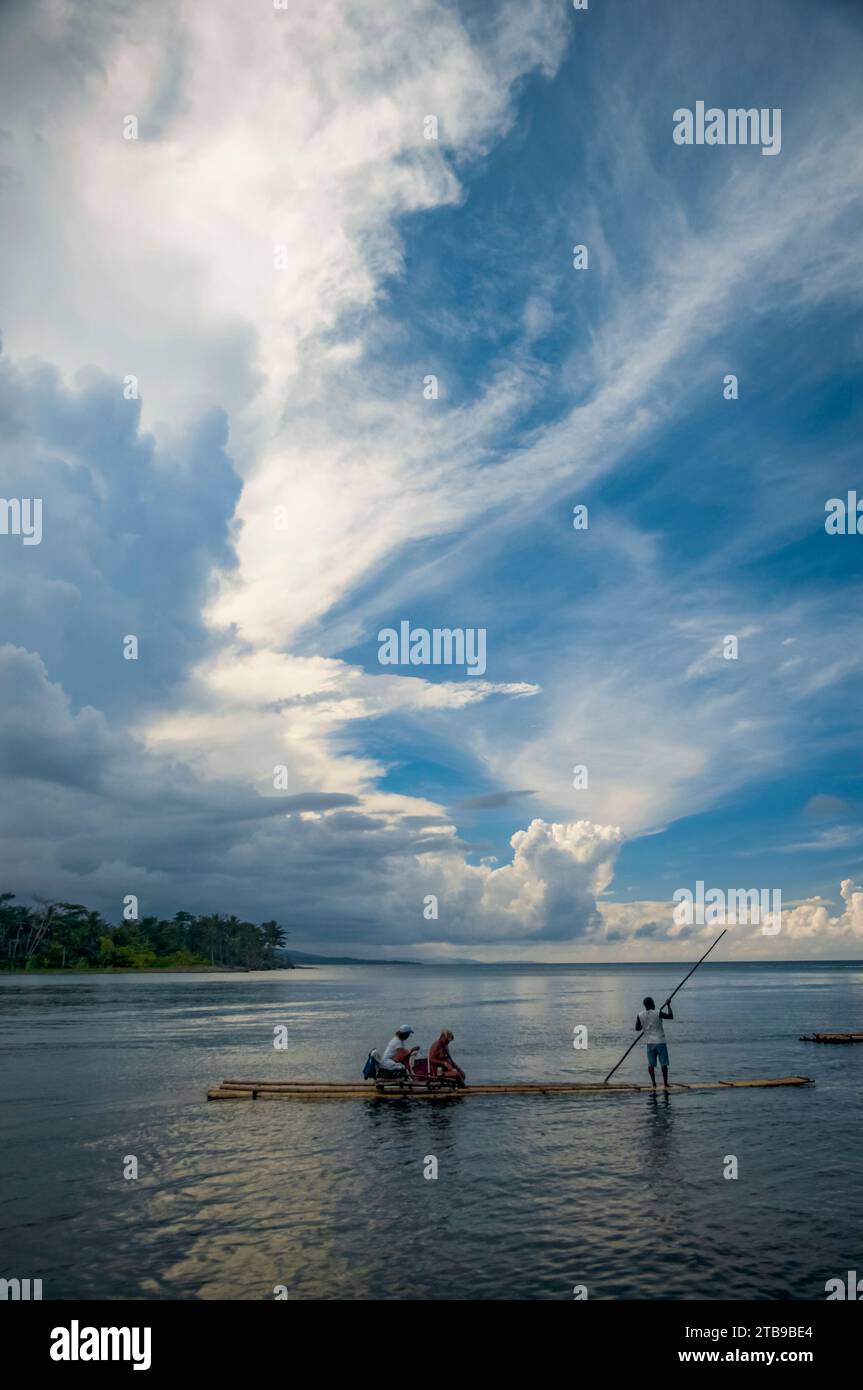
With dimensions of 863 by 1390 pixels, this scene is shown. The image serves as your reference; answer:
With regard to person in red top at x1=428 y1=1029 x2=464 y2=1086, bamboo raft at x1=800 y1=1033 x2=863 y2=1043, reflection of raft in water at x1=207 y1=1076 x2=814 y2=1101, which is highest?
person in red top at x1=428 y1=1029 x2=464 y2=1086

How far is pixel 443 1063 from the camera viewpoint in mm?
31609

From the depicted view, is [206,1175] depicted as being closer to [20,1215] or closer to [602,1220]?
[20,1215]

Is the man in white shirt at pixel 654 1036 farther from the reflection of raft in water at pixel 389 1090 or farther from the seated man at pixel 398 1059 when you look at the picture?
the seated man at pixel 398 1059

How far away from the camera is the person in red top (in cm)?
3111

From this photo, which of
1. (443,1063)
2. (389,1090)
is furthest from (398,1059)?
(443,1063)
